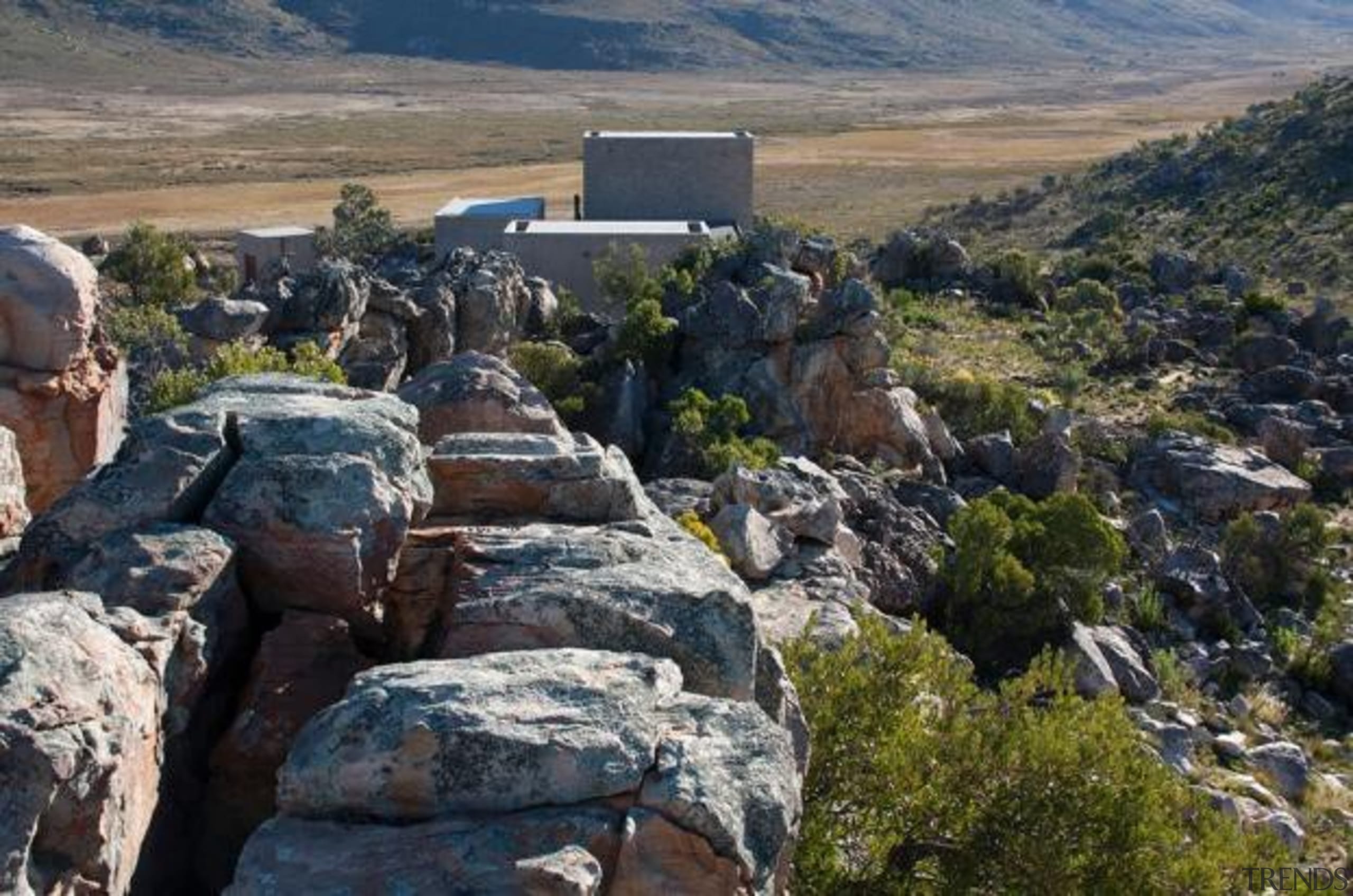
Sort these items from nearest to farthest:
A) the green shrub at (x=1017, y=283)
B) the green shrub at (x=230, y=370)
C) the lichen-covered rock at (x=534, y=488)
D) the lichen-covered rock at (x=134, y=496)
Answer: the lichen-covered rock at (x=134, y=496), the lichen-covered rock at (x=534, y=488), the green shrub at (x=230, y=370), the green shrub at (x=1017, y=283)

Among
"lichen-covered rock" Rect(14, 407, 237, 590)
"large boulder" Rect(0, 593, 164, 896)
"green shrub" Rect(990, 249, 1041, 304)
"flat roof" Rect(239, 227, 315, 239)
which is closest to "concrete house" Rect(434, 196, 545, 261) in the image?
"flat roof" Rect(239, 227, 315, 239)

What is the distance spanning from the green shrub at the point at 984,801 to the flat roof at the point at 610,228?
34954 millimetres

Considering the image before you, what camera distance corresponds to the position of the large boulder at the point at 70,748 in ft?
30.8

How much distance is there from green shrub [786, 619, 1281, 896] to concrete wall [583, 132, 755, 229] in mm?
42968

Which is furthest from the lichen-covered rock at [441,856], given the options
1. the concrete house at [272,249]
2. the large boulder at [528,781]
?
the concrete house at [272,249]

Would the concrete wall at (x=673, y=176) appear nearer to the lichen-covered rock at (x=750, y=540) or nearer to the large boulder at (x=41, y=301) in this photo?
the lichen-covered rock at (x=750, y=540)

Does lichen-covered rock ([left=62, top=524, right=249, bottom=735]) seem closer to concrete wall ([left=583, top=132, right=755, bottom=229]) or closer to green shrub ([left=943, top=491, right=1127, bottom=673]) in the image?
green shrub ([left=943, top=491, right=1127, bottom=673])

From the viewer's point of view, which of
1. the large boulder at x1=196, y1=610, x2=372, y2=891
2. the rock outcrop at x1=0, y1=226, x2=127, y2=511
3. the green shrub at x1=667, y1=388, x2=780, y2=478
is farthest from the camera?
the green shrub at x1=667, y1=388, x2=780, y2=478

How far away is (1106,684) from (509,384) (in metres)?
10.5

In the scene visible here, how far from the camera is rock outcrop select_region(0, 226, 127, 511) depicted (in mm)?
19109

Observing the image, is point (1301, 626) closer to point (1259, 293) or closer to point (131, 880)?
point (131, 880)

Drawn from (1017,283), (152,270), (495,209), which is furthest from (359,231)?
(1017,283)

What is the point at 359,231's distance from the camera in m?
67.1

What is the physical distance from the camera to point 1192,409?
4391cm
